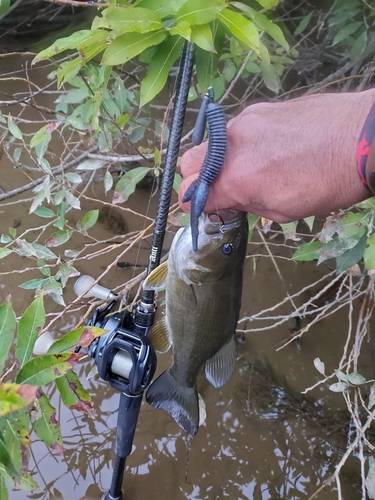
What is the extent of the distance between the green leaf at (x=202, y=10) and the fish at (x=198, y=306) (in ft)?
1.54

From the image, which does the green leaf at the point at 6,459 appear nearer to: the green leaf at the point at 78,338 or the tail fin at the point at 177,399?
the green leaf at the point at 78,338

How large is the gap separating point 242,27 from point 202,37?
11 cm

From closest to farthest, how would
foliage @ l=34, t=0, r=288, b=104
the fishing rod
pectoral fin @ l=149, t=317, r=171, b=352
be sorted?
foliage @ l=34, t=0, r=288, b=104 < the fishing rod < pectoral fin @ l=149, t=317, r=171, b=352

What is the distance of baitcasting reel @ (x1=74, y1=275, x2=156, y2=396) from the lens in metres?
1.28

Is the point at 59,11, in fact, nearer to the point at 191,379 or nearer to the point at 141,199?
the point at 141,199

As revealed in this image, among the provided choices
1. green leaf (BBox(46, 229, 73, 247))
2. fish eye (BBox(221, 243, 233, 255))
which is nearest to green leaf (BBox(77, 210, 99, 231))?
green leaf (BBox(46, 229, 73, 247))

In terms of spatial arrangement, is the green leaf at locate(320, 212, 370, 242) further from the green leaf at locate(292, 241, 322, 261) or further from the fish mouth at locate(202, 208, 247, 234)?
the fish mouth at locate(202, 208, 247, 234)

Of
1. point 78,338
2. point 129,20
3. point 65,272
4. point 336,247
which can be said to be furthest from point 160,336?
point 129,20

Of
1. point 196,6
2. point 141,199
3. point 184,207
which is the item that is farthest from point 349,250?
point 141,199

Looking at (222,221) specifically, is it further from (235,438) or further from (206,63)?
(235,438)

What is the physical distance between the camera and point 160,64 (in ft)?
3.77

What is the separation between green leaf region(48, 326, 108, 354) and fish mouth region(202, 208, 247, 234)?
0.41 m

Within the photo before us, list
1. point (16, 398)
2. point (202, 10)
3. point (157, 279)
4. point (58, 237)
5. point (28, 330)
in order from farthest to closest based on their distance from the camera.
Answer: point (58, 237)
point (157, 279)
point (28, 330)
point (202, 10)
point (16, 398)

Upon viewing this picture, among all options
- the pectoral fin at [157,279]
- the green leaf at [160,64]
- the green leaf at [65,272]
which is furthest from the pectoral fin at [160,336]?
the green leaf at [160,64]
